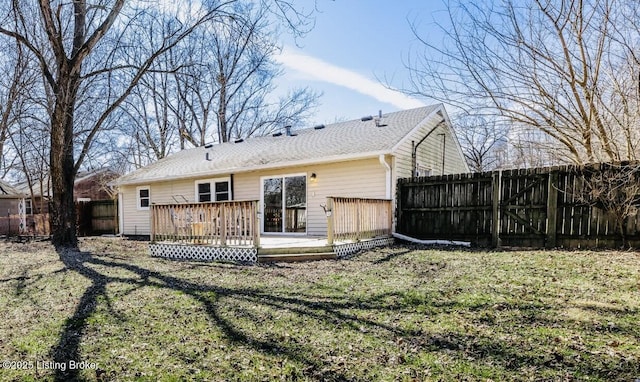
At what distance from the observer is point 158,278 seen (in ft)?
20.0

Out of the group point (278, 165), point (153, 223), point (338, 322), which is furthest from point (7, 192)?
point (338, 322)

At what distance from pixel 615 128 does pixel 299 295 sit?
5642 millimetres

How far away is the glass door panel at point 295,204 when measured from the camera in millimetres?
11172

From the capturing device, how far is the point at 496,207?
828 cm

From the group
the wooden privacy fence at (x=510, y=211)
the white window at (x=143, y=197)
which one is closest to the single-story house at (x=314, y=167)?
the white window at (x=143, y=197)

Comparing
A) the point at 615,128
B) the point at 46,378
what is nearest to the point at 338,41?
the point at 615,128

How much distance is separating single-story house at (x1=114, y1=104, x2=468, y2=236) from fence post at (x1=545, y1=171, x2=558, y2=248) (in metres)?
3.51

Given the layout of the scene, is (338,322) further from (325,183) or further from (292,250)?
(325,183)

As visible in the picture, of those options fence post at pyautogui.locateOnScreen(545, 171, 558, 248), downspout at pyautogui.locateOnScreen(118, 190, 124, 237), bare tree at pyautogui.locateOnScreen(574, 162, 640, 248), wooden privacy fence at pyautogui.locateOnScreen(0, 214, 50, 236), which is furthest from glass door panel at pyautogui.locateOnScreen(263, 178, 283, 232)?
Result: wooden privacy fence at pyautogui.locateOnScreen(0, 214, 50, 236)

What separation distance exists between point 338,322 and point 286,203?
307 inches

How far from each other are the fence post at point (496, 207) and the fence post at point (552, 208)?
97 centimetres

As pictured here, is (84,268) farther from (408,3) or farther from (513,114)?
(513,114)

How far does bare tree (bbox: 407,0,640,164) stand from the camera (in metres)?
5.59

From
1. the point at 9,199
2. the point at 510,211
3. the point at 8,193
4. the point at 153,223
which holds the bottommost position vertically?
the point at 9,199
